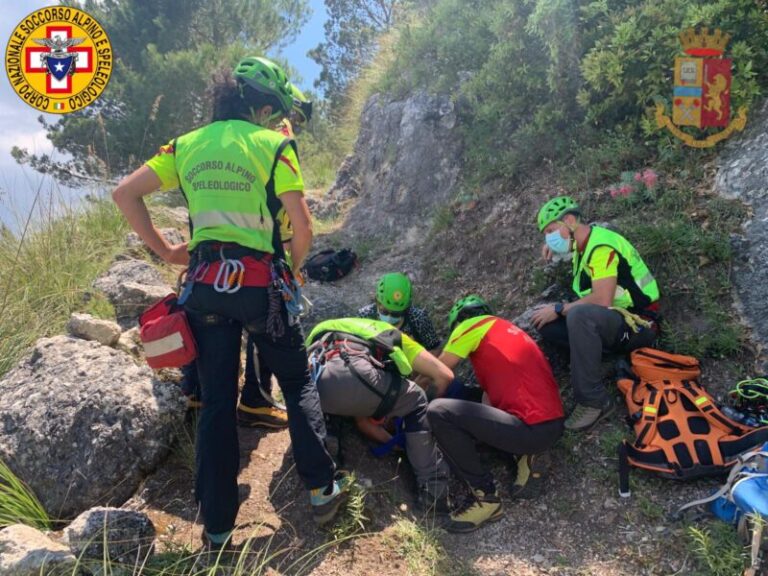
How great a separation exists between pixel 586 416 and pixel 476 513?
3.32 ft

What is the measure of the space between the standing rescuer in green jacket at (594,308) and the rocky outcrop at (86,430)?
8.84ft

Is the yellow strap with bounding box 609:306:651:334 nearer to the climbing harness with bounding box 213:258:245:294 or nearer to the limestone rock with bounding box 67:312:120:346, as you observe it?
the climbing harness with bounding box 213:258:245:294

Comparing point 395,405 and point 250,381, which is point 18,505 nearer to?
→ point 250,381

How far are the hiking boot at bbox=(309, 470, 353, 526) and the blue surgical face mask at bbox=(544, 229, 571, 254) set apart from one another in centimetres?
235

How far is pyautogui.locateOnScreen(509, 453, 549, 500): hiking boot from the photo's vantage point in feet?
11.9

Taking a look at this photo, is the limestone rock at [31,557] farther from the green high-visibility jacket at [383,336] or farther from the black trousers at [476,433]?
the black trousers at [476,433]

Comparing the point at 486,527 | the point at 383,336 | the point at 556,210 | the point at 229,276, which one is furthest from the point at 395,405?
the point at 556,210

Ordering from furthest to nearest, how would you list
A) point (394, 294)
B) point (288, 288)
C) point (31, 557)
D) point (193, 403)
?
point (394, 294) → point (193, 403) → point (288, 288) → point (31, 557)

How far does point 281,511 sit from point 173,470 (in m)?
0.82

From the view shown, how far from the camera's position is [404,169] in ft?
27.3

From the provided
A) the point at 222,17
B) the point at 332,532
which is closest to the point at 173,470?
the point at 332,532

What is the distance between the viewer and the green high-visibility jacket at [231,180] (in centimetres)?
277

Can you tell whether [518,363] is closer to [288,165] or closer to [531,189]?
[288,165]

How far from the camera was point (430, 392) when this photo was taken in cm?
418
